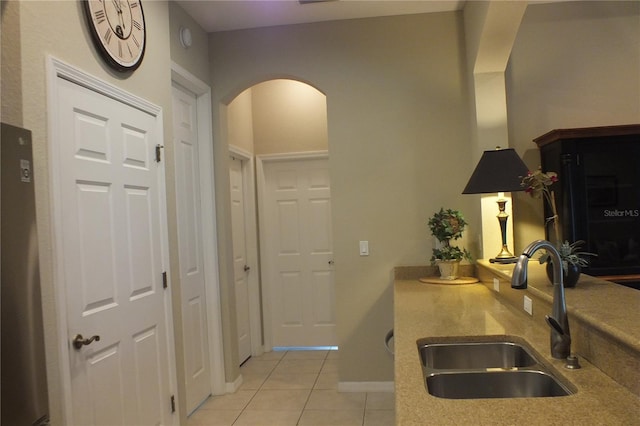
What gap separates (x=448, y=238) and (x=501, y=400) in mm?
2050

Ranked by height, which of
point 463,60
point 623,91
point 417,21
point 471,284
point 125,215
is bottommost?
point 471,284

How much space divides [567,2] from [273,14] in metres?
2.27

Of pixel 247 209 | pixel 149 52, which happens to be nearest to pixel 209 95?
pixel 149 52

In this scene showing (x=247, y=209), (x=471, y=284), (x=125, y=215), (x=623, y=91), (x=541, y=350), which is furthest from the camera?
(x=247, y=209)

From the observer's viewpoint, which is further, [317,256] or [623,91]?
[317,256]

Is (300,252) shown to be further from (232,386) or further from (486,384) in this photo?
(486,384)

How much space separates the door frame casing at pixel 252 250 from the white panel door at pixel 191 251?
3.56 feet

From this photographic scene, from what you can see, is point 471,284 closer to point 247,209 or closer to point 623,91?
point 623,91

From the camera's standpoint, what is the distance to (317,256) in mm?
4781

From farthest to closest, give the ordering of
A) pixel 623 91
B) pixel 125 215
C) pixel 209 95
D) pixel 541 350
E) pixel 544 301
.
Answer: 1. pixel 209 95
2. pixel 623 91
3. pixel 125 215
4. pixel 544 301
5. pixel 541 350

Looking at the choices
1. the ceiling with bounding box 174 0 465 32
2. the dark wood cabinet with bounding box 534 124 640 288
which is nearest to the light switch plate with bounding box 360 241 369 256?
the dark wood cabinet with bounding box 534 124 640 288

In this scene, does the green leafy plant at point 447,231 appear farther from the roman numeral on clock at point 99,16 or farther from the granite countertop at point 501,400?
the roman numeral on clock at point 99,16

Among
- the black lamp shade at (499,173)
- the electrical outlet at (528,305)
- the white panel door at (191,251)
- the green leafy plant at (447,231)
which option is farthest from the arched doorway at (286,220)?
the electrical outlet at (528,305)

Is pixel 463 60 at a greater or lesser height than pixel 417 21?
lesser
